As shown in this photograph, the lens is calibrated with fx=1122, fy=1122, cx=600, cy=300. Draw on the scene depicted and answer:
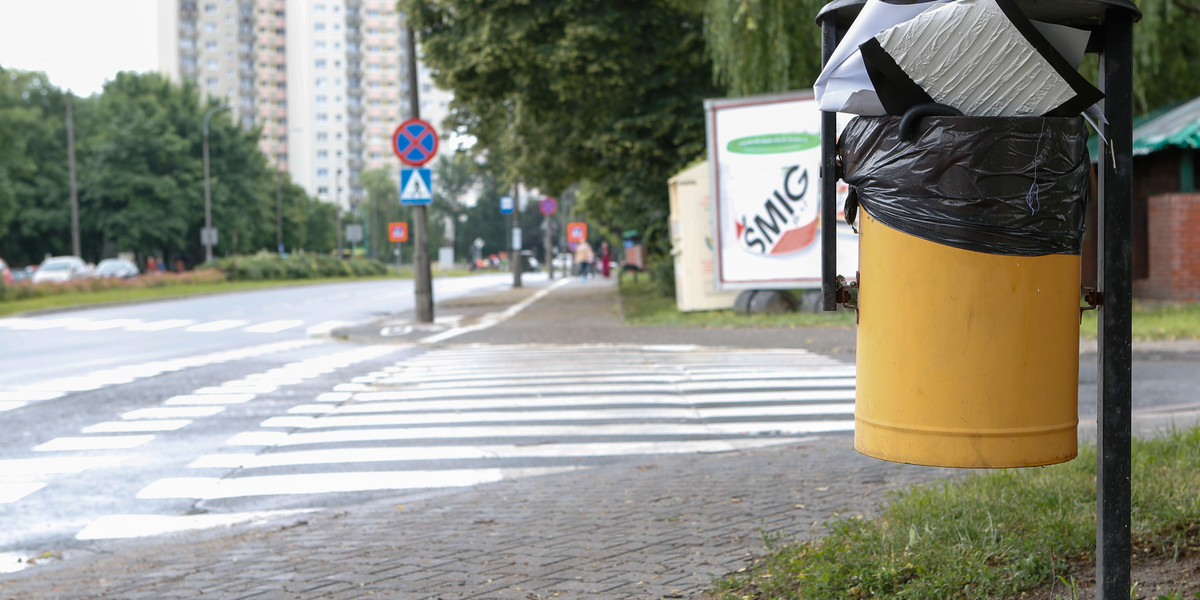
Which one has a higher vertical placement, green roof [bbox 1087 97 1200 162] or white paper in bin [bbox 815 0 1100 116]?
green roof [bbox 1087 97 1200 162]

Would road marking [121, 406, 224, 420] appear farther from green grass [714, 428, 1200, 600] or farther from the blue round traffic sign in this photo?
the blue round traffic sign

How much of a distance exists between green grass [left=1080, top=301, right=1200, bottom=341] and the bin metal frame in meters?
11.5

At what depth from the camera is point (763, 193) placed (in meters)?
19.8

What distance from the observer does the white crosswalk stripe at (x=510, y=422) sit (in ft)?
23.1

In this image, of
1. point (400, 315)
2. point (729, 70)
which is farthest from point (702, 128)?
point (400, 315)

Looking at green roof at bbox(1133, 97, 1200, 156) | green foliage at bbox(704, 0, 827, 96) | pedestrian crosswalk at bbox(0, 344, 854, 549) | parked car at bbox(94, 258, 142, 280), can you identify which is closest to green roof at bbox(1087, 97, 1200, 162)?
green roof at bbox(1133, 97, 1200, 156)

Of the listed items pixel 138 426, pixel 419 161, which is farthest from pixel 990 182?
pixel 419 161

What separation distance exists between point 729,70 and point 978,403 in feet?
55.4

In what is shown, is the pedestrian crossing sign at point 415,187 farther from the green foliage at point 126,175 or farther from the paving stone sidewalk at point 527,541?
the green foliage at point 126,175

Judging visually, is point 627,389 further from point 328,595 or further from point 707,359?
point 328,595

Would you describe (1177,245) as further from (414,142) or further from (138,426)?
(138,426)

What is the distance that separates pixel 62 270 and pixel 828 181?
51005mm

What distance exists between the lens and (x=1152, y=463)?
5.25 metres

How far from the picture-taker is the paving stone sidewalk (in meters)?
4.37
